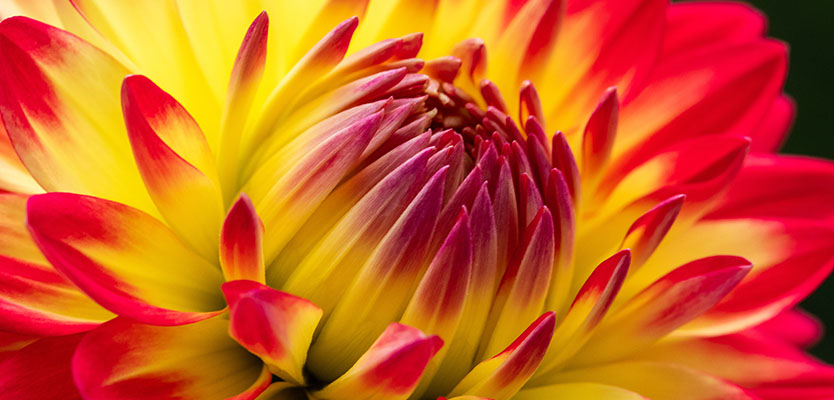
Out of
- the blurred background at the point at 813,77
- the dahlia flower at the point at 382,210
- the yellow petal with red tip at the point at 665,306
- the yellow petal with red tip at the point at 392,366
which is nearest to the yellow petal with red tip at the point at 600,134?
the dahlia flower at the point at 382,210

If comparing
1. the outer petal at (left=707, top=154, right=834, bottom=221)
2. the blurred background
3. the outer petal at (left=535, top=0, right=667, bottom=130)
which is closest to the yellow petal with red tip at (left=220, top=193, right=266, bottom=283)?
the outer petal at (left=535, top=0, right=667, bottom=130)

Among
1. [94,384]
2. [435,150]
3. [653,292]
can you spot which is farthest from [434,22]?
[94,384]

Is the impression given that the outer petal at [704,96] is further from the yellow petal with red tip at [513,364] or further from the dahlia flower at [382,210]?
the yellow petal with red tip at [513,364]

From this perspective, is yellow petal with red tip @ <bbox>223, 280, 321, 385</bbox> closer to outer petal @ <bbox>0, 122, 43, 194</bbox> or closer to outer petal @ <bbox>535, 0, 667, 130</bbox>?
outer petal @ <bbox>0, 122, 43, 194</bbox>

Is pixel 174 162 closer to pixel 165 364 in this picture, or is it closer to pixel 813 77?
pixel 165 364

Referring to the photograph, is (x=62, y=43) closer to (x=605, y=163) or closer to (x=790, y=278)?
(x=605, y=163)

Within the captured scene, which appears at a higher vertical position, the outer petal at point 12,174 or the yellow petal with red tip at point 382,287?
the outer petal at point 12,174
